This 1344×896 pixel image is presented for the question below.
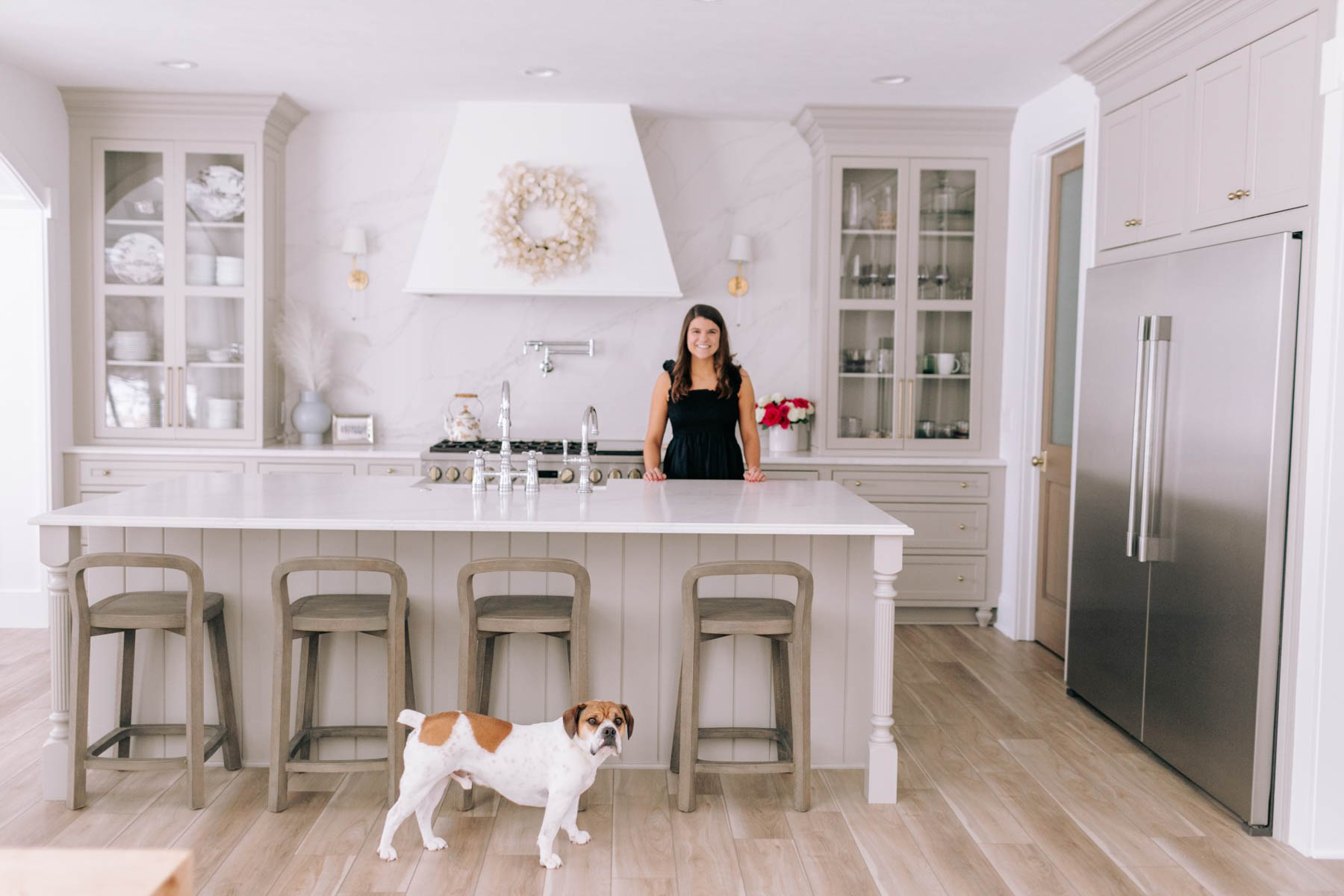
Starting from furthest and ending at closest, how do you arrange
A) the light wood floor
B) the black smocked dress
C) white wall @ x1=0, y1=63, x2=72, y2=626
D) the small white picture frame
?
the small white picture frame < white wall @ x1=0, y1=63, x2=72, y2=626 < the black smocked dress < the light wood floor

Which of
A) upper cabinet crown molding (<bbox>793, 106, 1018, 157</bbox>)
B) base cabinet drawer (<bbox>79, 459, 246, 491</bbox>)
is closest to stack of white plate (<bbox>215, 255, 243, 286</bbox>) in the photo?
base cabinet drawer (<bbox>79, 459, 246, 491</bbox>)

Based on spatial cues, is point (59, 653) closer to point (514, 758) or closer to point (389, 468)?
point (514, 758)

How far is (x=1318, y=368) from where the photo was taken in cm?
267

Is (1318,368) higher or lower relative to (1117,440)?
higher

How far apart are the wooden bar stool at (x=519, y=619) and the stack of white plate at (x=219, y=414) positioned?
9.13ft

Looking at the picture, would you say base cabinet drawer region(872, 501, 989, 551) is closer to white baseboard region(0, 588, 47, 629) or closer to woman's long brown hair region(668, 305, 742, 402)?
woman's long brown hair region(668, 305, 742, 402)

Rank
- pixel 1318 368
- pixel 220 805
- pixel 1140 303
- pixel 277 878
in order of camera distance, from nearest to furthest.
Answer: pixel 277 878
pixel 1318 368
pixel 220 805
pixel 1140 303

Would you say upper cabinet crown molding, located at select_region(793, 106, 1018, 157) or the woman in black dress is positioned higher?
upper cabinet crown molding, located at select_region(793, 106, 1018, 157)

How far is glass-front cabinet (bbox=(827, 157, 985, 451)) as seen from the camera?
5176mm

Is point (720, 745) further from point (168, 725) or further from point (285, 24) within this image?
point (285, 24)

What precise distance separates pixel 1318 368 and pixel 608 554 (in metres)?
1.98

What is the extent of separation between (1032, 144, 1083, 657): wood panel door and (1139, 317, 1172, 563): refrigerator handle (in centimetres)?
116

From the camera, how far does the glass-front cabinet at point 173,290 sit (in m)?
5.03

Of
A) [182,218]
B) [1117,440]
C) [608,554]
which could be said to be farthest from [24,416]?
[1117,440]
